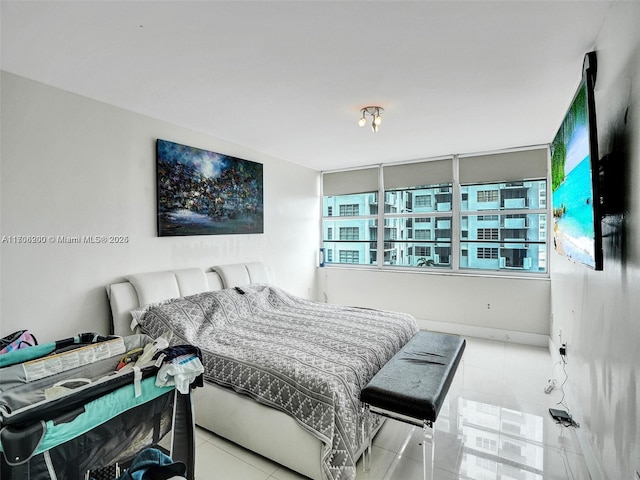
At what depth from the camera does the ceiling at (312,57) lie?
5.30ft

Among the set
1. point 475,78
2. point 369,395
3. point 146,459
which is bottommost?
point 369,395

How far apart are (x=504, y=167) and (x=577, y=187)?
295cm

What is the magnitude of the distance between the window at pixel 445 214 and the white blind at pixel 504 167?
0.01 m

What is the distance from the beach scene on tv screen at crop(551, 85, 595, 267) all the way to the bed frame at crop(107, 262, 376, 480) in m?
1.77

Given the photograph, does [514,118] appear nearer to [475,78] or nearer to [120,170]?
[475,78]

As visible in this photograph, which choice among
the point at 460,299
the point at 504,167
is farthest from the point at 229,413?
the point at 504,167

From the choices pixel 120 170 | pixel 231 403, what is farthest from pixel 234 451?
pixel 120 170

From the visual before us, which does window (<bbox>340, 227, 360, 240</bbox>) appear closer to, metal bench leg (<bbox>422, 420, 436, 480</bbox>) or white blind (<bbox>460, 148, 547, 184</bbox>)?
white blind (<bbox>460, 148, 547, 184</bbox>)

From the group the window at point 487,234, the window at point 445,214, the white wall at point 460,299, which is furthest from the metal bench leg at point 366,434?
the window at point 487,234

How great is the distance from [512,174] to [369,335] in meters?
3.15

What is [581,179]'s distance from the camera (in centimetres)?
159

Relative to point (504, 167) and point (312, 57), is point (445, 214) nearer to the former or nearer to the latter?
point (504, 167)

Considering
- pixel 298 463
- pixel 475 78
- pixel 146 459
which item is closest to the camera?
pixel 146 459

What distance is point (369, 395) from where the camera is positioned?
1.89m
